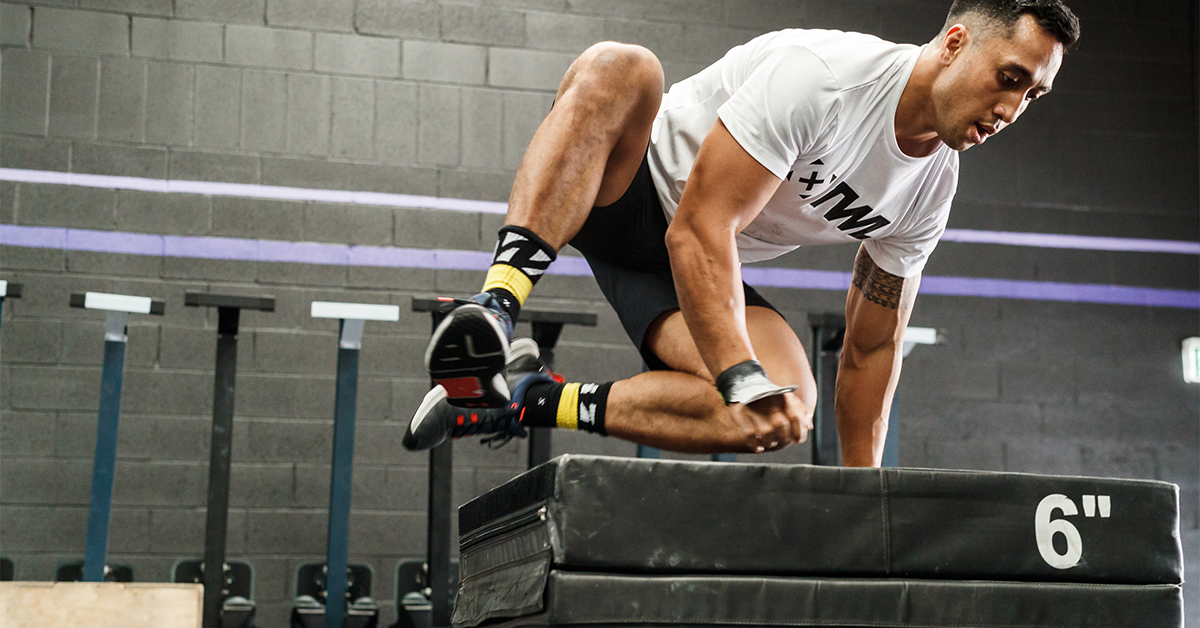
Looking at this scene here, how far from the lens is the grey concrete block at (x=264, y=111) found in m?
4.10

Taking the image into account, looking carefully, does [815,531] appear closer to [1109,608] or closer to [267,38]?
[1109,608]

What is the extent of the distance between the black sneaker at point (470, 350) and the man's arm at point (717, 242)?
0.31m

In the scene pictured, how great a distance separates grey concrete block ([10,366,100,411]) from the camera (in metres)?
3.79

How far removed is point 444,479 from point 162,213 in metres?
1.64

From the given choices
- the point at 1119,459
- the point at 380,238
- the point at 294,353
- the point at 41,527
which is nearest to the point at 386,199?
the point at 380,238

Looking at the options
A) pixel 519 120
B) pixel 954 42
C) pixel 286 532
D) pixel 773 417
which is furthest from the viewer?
pixel 519 120

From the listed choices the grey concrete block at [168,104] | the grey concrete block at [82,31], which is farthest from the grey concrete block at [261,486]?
the grey concrete block at [82,31]

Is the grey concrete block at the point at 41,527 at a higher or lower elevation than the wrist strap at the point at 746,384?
lower

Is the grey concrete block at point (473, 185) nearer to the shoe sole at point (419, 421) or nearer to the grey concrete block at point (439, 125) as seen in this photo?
the grey concrete block at point (439, 125)

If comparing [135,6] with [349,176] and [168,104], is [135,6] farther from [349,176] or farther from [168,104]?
[349,176]

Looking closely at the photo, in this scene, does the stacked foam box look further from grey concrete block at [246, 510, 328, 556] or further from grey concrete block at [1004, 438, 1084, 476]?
grey concrete block at [1004, 438, 1084, 476]

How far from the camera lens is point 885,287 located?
2.23 m

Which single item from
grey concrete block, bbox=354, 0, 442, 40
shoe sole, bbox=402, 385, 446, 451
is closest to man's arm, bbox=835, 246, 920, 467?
shoe sole, bbox=402, 385, 446, 451

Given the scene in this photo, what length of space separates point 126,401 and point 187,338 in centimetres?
31
